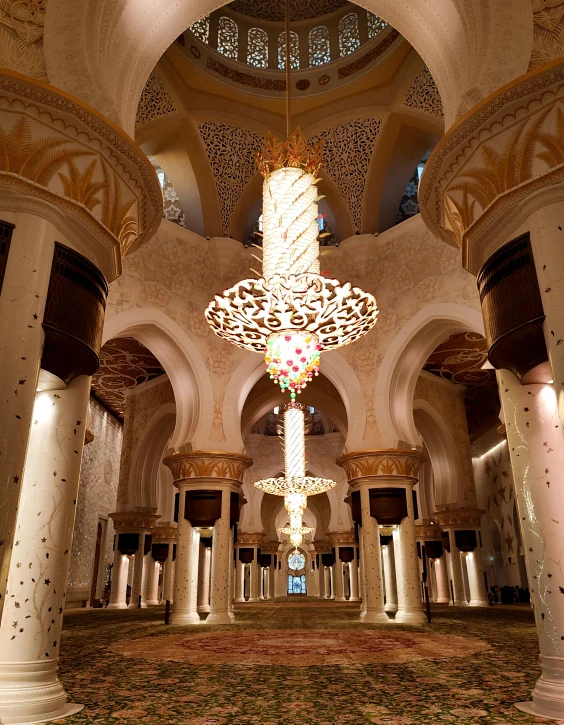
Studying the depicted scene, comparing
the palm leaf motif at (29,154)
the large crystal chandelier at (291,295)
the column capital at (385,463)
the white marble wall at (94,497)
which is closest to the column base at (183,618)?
the column capital at (385,463)

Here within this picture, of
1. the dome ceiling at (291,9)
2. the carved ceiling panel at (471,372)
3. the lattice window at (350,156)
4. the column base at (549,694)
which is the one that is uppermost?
the dome ceiling at (291,9)

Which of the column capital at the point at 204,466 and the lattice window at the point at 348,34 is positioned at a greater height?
the lattice window at the point at 348,34

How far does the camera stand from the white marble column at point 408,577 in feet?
26.4

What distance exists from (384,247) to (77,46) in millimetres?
6951

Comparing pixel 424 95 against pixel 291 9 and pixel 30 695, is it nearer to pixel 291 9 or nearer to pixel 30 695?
pixel 291 9

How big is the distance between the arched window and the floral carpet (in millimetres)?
9143

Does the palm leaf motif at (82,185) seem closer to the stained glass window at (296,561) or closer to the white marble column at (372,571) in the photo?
the white marble column at (372,571)

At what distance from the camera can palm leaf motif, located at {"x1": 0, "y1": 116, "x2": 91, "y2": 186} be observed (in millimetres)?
2703

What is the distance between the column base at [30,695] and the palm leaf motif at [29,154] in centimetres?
226

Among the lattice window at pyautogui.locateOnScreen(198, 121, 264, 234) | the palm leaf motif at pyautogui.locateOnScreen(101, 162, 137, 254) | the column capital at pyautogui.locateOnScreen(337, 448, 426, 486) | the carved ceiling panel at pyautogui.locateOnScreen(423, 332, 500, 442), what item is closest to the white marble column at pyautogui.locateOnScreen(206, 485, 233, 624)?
the column capital at pyautogui.locateOnScreen(337, 448, 426, 486)

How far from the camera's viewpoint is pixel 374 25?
9.42 meters

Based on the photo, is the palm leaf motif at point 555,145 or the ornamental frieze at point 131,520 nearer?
the palm leaf motif at point 555,145

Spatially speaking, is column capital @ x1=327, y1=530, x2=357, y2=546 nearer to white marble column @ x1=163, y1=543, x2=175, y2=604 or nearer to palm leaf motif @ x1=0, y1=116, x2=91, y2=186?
white marble column @ x1=163, y1=543, x2=175, y2=604

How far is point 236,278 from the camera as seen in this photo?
9.77 m
